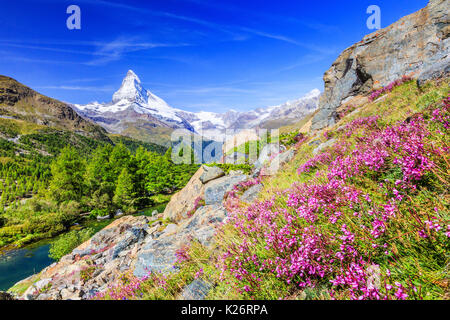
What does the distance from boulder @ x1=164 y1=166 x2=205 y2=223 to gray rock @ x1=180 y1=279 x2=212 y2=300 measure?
12.9 metres

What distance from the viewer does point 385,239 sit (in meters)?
2.17

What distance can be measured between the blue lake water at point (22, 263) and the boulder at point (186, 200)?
14864mm

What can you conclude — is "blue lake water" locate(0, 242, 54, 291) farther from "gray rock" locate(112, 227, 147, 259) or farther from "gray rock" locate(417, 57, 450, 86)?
"gray rock" locate(417, 57, 450, 86)

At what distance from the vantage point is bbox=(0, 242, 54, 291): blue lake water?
22375 mm

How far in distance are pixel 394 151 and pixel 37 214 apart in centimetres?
5757

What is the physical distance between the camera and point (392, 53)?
618 inches

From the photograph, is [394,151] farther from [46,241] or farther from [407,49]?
[46,241]

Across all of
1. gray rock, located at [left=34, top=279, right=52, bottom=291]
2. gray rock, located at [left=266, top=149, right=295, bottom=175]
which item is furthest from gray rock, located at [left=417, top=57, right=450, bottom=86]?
gray rock, located at [left=34, top=279, right=52, bottom=291]

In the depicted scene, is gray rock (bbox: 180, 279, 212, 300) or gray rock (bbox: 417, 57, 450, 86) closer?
gray rock (bbox: 180, 279, 212, 300)

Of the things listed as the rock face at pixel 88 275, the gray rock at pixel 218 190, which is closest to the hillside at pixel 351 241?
the rock face at pixel 88 275

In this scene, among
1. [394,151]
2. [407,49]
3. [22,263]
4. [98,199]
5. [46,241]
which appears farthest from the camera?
[98,199]

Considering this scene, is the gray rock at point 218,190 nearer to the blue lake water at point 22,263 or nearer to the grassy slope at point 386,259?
the grassy slope at point 386,259

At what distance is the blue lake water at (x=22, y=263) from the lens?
22375 millimetres
